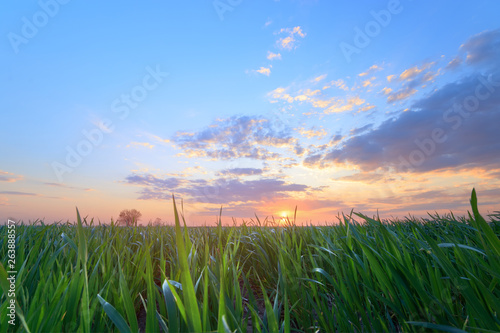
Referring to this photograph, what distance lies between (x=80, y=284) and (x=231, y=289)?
0.94 metres

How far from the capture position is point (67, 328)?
1.41 metres

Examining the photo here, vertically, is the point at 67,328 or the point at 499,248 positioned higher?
the point at 499,248

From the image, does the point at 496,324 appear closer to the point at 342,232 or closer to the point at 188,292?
the point at 188,292

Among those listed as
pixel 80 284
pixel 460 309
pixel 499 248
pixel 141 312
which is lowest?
pixel 141 312

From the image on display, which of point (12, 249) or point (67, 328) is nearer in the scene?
point (67, 328)

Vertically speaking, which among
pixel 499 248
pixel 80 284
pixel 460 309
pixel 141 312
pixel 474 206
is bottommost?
pixel 141 312

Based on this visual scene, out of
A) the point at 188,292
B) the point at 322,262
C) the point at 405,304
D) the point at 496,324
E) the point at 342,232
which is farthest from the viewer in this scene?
the point at 342,232

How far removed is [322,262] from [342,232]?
0.64 meters

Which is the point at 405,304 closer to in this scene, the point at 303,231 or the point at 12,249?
the point at 303,231

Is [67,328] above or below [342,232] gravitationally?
below

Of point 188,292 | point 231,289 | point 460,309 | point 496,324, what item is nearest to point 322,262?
point 231,289

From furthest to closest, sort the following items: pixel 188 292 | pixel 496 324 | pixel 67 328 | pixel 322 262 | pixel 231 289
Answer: pixel 322 262, pixel 231 289, pixel 67 328, pixel 496 324, pixel 188 292

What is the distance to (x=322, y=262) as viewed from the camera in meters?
2.61

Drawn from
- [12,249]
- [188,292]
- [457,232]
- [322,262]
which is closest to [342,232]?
[322,262]
